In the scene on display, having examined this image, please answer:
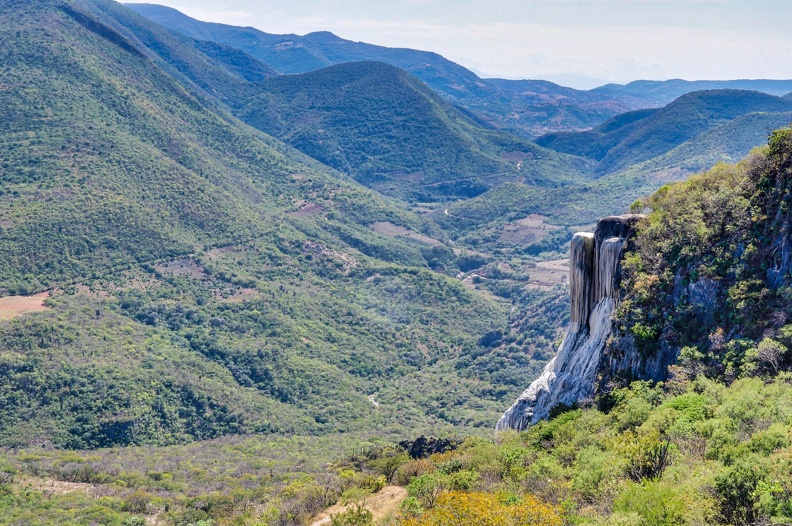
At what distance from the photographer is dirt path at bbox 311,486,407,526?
111 feet

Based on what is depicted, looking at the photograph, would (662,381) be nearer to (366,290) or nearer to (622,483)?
(622,483)

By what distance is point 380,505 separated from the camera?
35344mm

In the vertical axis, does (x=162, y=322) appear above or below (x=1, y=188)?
below

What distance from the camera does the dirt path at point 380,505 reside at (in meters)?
33.9

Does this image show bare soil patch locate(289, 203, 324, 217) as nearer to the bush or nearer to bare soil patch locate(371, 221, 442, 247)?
bare soil patch locate(371, 221, 442, 247)

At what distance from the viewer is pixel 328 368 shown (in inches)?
4006

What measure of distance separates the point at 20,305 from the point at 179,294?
84.3 feet

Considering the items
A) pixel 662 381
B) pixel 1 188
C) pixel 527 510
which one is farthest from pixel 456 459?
pixel 1 188

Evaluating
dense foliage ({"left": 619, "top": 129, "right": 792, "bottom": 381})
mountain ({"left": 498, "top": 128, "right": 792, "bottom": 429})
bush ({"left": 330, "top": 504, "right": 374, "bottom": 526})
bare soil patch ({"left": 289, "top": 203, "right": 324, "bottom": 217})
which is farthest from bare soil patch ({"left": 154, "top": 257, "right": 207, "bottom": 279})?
dense foliage ({"left": 619, "top": 129, "right": 792, "bottom": 381})

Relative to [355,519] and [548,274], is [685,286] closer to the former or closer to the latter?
[355,519]

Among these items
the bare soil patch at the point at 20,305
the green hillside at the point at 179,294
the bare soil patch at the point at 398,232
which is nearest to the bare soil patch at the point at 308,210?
the green hillside at the point at 179,294

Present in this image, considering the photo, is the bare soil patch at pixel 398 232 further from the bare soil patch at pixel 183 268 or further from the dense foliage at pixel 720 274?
the dense foliage at pixel 720 274

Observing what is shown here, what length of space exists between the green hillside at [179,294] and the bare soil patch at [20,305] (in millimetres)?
1930

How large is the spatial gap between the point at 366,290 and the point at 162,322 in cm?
4588
